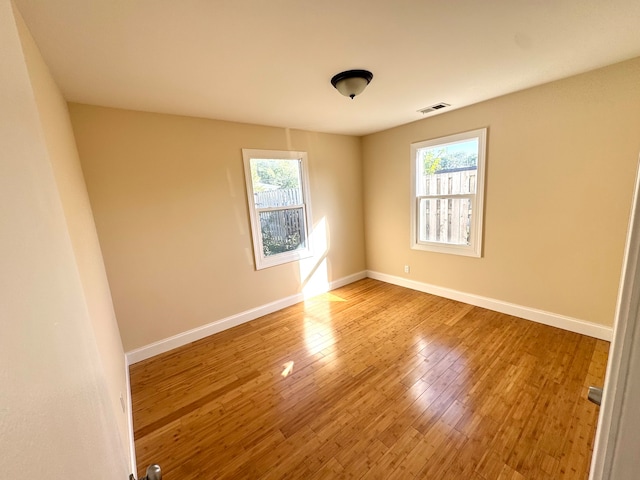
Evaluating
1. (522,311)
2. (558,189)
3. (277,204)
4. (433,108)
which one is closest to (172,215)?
(277,204)

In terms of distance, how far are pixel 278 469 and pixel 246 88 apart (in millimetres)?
2661

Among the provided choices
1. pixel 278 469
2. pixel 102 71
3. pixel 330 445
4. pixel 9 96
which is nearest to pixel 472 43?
pixel 9 96

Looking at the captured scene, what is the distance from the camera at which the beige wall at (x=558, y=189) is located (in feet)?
7.24

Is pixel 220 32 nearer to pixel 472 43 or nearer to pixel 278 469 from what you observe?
pixel 472 43

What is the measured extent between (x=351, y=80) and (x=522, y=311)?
3.00 m

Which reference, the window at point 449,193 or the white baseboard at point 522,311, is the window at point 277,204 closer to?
the window at point 449,193

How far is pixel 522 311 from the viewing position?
293 centimetres

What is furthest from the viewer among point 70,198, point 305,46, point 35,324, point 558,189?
point 558,189

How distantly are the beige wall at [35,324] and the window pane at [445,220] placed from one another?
3.56 m

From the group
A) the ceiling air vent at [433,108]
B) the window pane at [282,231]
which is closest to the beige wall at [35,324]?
the window pane at [282,231]

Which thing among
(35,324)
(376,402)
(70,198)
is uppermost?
(70,198)

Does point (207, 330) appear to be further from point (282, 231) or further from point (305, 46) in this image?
point (305, 46)

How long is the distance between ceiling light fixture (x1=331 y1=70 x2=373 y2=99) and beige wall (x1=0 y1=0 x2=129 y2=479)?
1.82 metres

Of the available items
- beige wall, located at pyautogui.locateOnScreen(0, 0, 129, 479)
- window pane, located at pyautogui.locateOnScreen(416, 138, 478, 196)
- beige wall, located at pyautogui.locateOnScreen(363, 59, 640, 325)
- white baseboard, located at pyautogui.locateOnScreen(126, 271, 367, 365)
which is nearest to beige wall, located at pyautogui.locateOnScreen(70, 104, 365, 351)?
white baseboard, located at pyautogui.locateOnScreen(126, 271, 367, 365)
